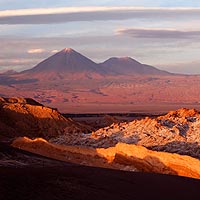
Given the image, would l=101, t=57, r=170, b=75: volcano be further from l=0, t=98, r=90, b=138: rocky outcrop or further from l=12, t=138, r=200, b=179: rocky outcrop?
l=12, t=138, r=200, b=179: rocky outcrop

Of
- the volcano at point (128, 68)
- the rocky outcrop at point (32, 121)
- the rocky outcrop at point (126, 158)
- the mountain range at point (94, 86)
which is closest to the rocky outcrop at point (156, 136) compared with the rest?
the rocky outcrop at point (126, 158)

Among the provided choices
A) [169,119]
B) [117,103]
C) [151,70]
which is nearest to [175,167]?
[169,119]

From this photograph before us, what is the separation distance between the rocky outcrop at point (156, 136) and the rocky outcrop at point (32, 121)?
27.7 feet

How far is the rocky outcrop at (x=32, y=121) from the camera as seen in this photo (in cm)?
3534

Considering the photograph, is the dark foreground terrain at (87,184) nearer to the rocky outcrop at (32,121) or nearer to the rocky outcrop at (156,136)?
the rocky outcrop at (156,136)

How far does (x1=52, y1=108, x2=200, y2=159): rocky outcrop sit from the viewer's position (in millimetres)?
21309

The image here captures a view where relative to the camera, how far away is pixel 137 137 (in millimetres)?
23656

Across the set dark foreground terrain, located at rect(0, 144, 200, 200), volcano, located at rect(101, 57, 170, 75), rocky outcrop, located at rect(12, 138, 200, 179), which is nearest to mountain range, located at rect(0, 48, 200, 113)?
volcano, located at rect(101, 57, 170, 75)

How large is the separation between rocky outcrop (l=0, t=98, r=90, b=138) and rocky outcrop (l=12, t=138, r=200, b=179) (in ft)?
35.6

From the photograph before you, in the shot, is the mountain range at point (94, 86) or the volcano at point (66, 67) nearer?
the mountain range at point (94, 86)

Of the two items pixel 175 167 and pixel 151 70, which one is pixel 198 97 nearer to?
pixel 151 70

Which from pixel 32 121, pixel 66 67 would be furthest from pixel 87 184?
pixel 66 67

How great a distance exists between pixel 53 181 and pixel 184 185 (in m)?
3.39

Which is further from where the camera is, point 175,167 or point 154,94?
point 154,94
